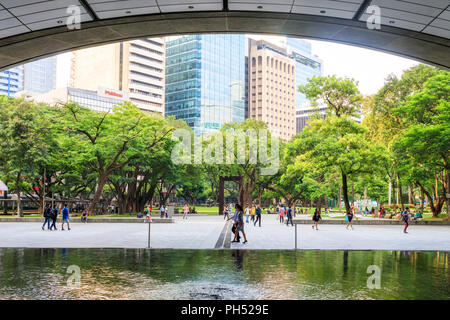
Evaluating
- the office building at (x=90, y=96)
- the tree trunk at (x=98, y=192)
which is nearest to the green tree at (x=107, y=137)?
the tree trunk at (x=98, y=192)

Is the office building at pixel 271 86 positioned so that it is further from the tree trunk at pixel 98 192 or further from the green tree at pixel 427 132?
the tree trunk at pixel 98 192

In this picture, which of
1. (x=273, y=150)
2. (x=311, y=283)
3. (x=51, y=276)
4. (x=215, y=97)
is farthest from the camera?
(x=215, y=97)

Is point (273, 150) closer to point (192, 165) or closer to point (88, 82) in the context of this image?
point (192, 165)

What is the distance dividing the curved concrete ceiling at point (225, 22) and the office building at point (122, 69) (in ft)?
392

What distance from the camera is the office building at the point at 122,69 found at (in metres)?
130

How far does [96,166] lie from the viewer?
42656 millimetres

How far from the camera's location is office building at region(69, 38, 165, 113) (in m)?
130

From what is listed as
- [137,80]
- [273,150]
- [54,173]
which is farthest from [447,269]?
[137,80]

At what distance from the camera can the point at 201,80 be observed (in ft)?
453

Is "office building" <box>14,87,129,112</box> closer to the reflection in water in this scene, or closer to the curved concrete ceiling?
the curved concrete ceiling

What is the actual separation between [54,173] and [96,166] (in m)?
6.44

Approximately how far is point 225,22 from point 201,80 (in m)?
129

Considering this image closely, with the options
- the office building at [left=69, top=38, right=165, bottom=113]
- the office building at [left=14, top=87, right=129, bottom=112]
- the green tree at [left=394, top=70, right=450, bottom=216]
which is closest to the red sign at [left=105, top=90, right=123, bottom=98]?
Result: the office building at [left=14, top=87, right=129, bottom=112]

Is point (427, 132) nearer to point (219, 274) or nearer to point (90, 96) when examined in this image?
point (219, 274)
